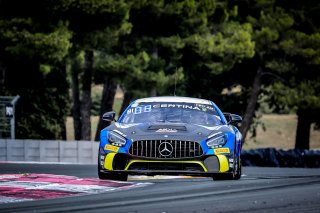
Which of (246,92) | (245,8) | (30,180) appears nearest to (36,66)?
(245,8)

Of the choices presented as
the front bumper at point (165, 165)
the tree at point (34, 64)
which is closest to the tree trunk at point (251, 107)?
the tree at point (34, 64)

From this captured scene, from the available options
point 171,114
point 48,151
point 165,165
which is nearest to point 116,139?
point 165,165

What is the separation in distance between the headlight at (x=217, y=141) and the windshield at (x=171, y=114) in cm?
79

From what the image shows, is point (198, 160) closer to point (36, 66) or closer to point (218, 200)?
point (218, 200)

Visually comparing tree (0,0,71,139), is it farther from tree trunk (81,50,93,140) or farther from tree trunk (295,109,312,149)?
tree trunk (295,109,312,149)

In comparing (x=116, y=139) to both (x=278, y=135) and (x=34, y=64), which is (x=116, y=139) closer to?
(x=34, y=64)

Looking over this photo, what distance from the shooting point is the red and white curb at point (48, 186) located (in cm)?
1405

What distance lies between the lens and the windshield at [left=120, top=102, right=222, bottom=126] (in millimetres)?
15961

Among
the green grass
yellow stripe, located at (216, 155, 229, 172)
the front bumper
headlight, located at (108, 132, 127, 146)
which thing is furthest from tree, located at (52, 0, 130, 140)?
the green grass

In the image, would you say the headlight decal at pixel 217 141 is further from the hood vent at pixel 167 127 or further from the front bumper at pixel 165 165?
the hood vent at pixel 167 127

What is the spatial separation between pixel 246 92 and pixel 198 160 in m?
41.0

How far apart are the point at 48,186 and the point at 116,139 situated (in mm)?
1444

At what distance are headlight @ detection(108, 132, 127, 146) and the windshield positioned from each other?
39.6 inches

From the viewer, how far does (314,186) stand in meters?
15.4
